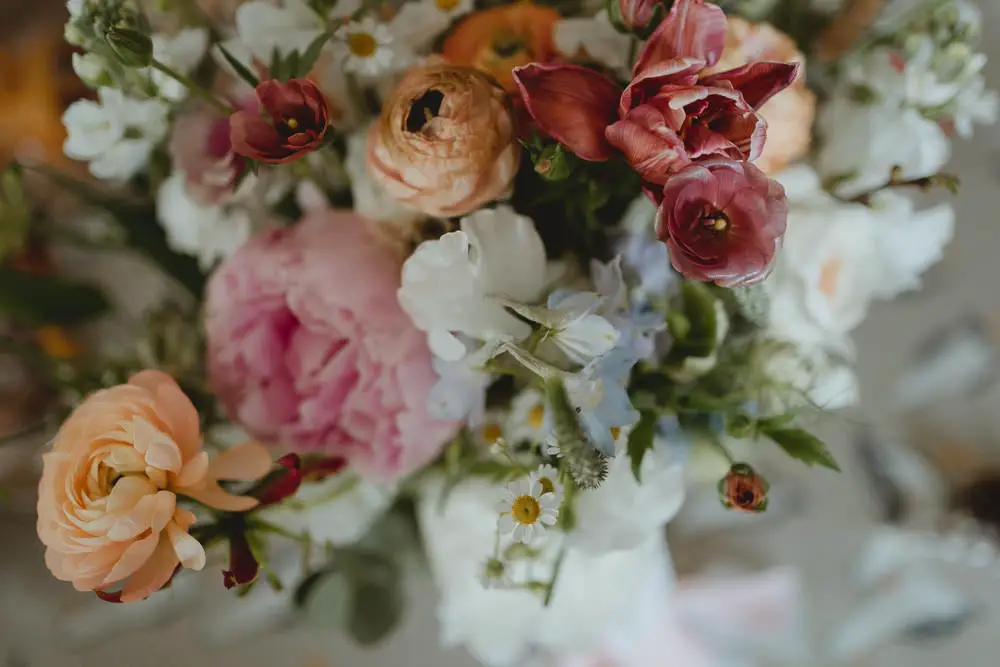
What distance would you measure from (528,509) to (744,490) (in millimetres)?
87

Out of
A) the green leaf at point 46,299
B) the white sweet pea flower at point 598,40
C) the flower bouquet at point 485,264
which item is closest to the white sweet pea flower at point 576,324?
the flower bouquet at point 485,264

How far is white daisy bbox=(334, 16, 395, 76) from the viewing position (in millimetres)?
351

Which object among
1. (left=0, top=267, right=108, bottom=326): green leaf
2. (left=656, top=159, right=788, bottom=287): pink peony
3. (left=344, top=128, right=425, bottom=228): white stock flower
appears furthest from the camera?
(left=0, top=267, right=108, bottom=326): green leaf

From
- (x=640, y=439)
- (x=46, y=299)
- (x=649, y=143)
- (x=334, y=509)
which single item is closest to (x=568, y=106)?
(x=649, y=143)

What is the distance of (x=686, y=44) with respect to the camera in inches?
11.3

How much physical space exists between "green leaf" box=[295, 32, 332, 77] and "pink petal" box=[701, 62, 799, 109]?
0.52 feet

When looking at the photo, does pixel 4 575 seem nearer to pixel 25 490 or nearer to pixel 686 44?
pixel 25 490

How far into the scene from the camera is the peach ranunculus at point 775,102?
382 millimetres

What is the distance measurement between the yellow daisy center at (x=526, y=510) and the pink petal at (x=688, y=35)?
0.53ft

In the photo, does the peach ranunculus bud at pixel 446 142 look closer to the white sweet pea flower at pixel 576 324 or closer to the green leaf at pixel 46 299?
the white sweet pea flower at pixel 576 324

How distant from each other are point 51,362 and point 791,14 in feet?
1.51

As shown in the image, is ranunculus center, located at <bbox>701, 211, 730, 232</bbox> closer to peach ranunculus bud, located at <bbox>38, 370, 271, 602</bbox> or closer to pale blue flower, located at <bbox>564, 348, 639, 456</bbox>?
pale blue flower, located at <bbox>564, 348, 639, 456</bbox>

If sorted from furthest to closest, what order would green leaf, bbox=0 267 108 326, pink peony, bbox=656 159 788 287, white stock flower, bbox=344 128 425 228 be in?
green leaf, bbox=0 267 108 326, white stock flower, bbox=344 128 425 228, pink peony, bbox=656 159 788 287

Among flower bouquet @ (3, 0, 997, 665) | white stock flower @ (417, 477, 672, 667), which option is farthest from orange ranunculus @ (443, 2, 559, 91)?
white stock flower @ (417, 477, 672, 667)
